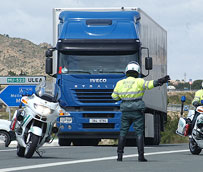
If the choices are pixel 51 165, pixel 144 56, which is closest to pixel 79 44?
pixel 144 56

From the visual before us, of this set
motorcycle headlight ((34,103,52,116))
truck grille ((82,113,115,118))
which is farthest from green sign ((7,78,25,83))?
motorcycle headlight ((34,103,52,116))

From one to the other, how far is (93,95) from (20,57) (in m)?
131

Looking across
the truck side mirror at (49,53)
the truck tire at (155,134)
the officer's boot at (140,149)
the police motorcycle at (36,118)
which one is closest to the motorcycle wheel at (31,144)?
the police motorcycle at (36,118)

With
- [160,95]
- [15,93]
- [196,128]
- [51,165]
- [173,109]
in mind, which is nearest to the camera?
[51,165]

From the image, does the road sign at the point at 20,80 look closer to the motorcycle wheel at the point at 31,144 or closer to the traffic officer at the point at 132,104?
the motorcycle wheel at the point at 31,144

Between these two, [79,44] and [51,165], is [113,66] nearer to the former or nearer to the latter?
[79,44]

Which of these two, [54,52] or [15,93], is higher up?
[54,52]

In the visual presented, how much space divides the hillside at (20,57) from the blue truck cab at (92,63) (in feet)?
385

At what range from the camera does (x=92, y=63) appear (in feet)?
72.6

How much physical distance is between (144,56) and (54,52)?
8.93 feet

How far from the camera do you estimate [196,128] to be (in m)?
18.1

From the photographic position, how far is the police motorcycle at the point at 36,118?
15.0 m

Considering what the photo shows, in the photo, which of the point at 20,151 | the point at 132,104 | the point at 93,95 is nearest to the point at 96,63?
the point at 93,95

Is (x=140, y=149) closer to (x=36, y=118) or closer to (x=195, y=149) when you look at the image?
(x=36, y=118)
